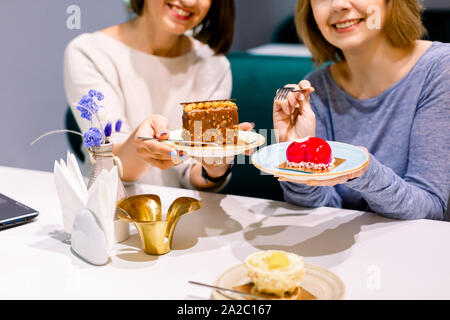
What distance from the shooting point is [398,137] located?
153 centimetres

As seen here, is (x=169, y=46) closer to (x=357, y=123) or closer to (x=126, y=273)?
(x=357, y=123)

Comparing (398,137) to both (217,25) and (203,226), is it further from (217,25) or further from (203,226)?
(217,25)

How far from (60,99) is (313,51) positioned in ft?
4.29

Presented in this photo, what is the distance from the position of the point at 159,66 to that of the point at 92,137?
2.96 feet

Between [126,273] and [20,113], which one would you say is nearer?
[126,273]

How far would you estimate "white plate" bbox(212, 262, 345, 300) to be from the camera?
2.97ft

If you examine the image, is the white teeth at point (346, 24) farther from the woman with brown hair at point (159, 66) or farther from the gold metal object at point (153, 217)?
the gold metal object at point (153, 217)

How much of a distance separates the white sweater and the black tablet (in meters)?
0.45

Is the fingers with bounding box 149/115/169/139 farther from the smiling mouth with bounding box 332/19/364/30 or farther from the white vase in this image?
the smiling mouth with bounding box 332/19/364/30

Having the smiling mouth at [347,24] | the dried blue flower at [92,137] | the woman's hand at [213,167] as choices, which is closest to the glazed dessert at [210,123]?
the woman's hand at [213,167]

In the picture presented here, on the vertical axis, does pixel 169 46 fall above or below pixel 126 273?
above

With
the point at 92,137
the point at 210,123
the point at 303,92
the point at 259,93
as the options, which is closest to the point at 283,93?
the point at 303,92
